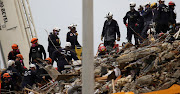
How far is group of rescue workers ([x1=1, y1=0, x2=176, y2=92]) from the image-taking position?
19.7 meters

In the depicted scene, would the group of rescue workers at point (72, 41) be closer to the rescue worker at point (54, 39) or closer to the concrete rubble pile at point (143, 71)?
the rescue worker at point (54, 39)

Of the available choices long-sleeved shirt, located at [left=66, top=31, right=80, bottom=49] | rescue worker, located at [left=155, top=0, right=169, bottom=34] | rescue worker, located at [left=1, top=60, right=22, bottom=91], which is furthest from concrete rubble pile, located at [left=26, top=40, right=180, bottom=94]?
long-sleeved shirt, located at [left=66, top=31, right=80, bottom=49]

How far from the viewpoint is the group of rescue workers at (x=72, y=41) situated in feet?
64.7

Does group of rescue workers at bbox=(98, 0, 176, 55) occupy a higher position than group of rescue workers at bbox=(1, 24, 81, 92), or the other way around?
group of rescue workers at bbox=(98, 0, 176, 55)

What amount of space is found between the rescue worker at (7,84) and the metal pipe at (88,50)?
9107mm

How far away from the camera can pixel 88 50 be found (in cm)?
1056

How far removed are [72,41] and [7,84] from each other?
4.21m


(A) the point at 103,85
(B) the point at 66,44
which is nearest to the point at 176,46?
(A) the point at 103,85

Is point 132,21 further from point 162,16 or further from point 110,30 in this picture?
point 162,16

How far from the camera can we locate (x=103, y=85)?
15250 millimetres

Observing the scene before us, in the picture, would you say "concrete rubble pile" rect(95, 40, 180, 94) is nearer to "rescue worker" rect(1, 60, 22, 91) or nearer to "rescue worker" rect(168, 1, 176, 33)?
"rescue worker" rect(1, 60, 22, 91)

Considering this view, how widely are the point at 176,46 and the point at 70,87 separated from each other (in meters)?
3.60

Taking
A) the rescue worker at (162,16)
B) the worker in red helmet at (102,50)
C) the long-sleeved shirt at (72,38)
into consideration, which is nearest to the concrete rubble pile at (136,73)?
the worker in red helmet at (102,50)

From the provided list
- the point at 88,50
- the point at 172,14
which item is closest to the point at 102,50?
the point at 172,14
